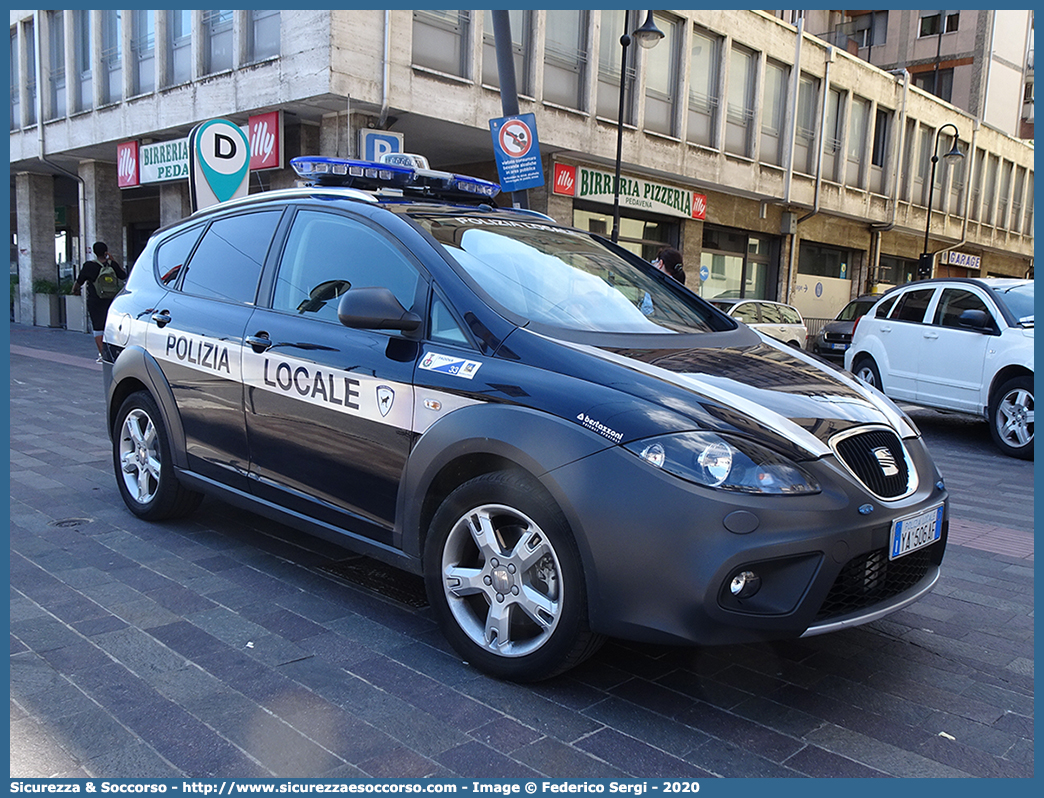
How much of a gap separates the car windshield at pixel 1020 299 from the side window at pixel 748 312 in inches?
328

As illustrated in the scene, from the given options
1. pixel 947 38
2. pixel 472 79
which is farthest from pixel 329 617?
pixel 947 38

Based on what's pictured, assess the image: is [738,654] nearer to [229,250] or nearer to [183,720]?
[183,720]

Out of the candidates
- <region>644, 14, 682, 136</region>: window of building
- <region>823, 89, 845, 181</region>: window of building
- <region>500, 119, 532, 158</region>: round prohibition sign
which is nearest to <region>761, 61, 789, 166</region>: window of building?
<region>823, 89, 845, 181</region>: window of building

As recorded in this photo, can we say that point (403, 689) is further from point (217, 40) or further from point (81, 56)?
point (81, 56)

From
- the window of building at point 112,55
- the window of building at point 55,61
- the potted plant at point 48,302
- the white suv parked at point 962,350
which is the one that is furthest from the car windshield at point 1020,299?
the potted plant at point 48,302

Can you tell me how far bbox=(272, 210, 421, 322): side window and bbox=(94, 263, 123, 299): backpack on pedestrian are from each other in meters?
9.88

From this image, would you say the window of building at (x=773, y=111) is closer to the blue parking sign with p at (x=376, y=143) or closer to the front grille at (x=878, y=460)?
the blue parking sign with p at (x=376, y=143)

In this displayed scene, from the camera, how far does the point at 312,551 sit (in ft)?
14.9

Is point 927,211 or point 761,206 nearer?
point 761,206

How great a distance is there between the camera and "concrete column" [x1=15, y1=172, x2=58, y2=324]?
24812 mm

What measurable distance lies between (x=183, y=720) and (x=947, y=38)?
155 ft

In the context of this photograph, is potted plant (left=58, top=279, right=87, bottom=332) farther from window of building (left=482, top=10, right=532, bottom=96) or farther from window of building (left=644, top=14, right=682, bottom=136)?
window of building (left=644, top=14, right=682, bottom=136)

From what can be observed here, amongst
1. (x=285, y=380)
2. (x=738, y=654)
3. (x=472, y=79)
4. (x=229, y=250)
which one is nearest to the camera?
(x=738, y=654)

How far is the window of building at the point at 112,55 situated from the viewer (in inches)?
774
